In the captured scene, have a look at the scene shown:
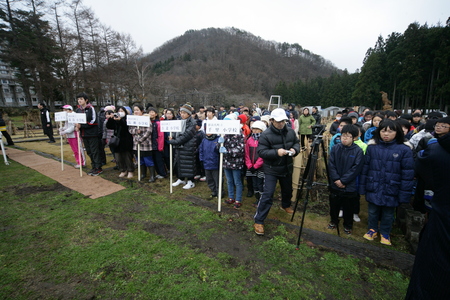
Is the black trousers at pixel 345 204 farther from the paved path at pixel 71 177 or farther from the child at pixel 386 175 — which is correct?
the paved path at pixel 71 177

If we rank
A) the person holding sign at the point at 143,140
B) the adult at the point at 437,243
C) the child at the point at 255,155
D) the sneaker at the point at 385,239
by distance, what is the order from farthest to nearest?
the person holding sign at the point at 143,140 → the child at the point at 255,155 → the sneaker at the point at 385,239 → the adult at the point at 437,243

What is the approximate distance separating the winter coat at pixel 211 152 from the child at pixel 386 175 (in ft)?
9.38

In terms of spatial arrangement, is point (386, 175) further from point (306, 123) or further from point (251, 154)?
point (306, 123)

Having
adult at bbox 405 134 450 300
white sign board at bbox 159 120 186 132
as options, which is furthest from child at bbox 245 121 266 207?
adult at bbox 405 134 450 300

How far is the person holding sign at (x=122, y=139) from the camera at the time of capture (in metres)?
5.98

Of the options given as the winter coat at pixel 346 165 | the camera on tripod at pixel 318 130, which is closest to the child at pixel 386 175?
the winter coat at pixel 346 165

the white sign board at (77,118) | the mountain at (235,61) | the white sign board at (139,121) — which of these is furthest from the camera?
the mountain at (235,61)

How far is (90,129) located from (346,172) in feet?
22.6

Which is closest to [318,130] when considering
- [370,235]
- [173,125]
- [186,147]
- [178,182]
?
[370,235]

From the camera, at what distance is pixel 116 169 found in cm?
714

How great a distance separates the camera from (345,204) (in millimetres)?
3561

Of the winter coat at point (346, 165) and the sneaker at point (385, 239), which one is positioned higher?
the winter coat at point (346, 165)

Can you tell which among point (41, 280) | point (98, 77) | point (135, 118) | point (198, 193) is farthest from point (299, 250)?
point (98, 77)

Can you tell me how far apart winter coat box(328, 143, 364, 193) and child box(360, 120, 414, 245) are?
129mm
